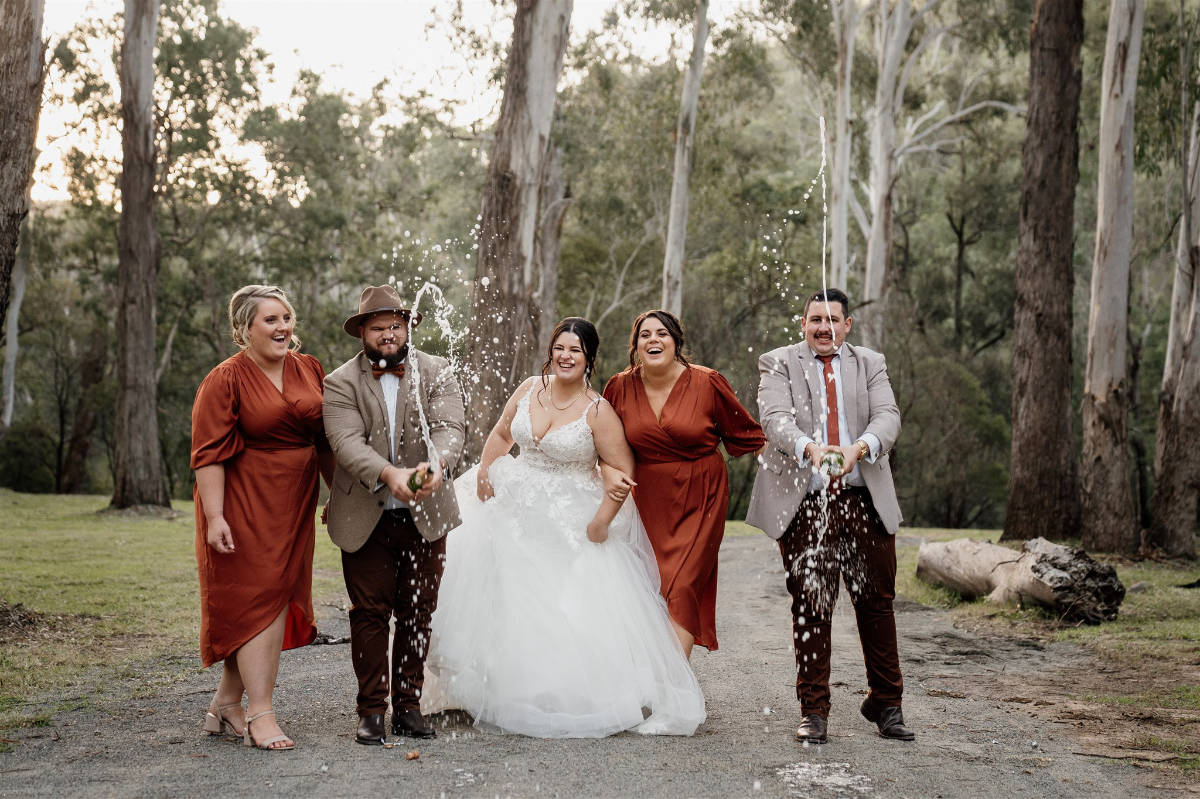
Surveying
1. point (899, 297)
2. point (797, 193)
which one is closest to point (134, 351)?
point (797, 193)

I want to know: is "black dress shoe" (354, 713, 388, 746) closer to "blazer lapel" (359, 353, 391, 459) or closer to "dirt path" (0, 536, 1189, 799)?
"dirt path" (0, 536, 1189, 799)

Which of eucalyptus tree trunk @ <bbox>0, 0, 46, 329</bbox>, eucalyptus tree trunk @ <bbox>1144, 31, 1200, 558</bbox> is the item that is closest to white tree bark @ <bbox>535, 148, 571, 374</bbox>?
eucalyptus tree trunk @ <bbox>1144, 31, 1200, 558</bbox>

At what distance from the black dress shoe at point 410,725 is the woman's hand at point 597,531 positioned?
115 cm

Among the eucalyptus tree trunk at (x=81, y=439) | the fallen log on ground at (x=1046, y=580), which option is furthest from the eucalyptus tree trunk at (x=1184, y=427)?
the eucalyptus tree trunk at (x=81, y=439)

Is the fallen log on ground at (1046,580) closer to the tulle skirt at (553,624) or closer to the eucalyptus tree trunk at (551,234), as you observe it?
the tulle skirt at (553,624)

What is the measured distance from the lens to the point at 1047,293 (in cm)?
1638

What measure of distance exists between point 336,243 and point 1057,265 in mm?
23325

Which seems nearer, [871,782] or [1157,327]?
[871,782]

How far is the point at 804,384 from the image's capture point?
5691mm

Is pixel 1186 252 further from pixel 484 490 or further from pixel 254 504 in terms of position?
pixel 254 504

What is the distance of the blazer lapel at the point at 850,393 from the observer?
5632 millimetres

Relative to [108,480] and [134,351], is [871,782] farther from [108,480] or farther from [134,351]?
[108,480]

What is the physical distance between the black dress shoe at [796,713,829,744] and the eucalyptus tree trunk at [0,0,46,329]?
563 centimetres

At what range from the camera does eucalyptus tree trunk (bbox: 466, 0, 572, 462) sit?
42.1ft
